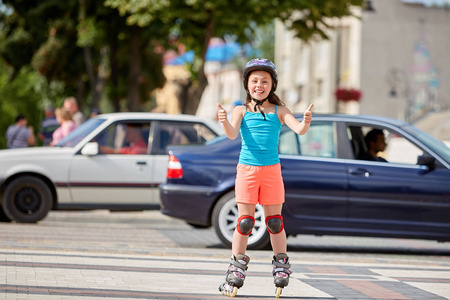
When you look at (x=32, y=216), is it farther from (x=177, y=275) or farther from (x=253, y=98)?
(x=253, y=98)

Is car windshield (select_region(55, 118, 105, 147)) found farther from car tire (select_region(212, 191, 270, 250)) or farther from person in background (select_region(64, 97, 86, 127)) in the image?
car tire (select_region(212, 191, 270, 250))

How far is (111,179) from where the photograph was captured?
43.0ft

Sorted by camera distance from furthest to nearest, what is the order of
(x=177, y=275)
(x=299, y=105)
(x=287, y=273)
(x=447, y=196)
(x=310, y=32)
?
1. (x=299, y=105)
2. (x=310, y=32)
3. (x=447, y=196)
4. (x=177, y=275)
5. (x=287, y=273)

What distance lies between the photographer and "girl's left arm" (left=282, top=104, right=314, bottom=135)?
647 cm

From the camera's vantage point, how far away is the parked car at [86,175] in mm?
13062

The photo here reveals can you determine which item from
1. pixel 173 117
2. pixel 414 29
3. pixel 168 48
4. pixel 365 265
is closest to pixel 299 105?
pixel 414 29

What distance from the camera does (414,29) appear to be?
57.8 meters

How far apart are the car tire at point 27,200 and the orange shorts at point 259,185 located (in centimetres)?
685

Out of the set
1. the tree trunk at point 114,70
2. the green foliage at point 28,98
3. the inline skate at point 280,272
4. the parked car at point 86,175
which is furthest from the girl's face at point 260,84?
the green foliage at point 28,98

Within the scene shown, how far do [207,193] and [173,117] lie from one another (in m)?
3.09

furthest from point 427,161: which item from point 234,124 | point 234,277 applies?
point 234,277

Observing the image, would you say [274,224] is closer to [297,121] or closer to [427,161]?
[297,121]

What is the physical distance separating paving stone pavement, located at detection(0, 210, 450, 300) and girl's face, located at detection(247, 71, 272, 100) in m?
1.42

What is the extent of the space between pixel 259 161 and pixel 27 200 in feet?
23.4
